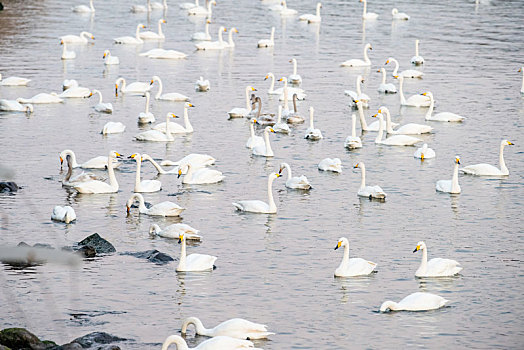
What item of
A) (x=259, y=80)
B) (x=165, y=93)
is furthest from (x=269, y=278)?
(x=259, y=80)

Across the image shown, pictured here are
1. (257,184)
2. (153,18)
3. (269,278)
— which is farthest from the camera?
(153,18)

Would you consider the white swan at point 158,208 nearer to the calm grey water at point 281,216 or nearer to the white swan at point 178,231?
the calm grey water at point 281,216

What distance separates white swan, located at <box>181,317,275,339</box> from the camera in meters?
13.9

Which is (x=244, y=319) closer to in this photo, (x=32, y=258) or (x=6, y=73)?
(x=32, y=258)

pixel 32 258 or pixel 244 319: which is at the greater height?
pixel 32 258

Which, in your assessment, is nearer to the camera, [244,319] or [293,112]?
[244,319]

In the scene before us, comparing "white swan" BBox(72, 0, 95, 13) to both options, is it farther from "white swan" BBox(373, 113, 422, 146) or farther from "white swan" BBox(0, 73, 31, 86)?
"white swan" BBox(373, 113, 422, 146)

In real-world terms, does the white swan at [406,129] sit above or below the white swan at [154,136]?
above

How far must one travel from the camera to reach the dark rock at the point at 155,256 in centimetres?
1789

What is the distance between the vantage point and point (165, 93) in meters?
35.8

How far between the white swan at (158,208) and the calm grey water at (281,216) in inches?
8.5

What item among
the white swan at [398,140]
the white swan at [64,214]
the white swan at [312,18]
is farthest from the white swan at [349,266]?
the white swan at [312,18]

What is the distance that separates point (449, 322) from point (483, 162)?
1232 cm

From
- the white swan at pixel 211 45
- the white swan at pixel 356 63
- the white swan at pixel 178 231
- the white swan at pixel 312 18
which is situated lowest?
the white swan at pixel 178 231
